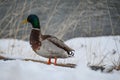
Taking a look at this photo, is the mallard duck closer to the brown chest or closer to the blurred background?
the brown chest

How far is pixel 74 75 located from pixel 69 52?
62.9 inches

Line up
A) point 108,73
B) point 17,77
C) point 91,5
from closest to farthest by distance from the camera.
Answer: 1. point 17,77
2. point 108,73
3. point 91,5

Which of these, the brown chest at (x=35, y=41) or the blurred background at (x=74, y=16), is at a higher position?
the blurred background at (x=74, y=16)

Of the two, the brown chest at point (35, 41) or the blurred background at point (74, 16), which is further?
the blurred background at point (74, 16)

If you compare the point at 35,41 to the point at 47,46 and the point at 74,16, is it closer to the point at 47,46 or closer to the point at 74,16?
the point at 47,46

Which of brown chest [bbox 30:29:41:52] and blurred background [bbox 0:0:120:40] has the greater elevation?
blurred background [bbox 0:0:120:40]

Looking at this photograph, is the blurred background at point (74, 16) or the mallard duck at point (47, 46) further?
the blurred background at point (74, 16)

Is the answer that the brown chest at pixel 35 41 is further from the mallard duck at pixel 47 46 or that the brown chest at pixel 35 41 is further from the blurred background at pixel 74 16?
the blurred background at pixel 74 16

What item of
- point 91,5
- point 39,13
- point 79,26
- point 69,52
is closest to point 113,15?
point 91,5

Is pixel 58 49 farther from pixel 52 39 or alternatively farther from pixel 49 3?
pixel 49 3

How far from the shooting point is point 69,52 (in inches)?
91.4

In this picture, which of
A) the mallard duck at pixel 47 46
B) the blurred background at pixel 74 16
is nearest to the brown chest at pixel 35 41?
the mallard duck at pixel 47 46

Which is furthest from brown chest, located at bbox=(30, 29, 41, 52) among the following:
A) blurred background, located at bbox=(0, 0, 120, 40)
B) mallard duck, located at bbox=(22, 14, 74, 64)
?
blurred background, located at bbox=(0, 0, 120, 40)

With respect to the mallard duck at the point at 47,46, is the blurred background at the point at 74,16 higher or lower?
higher
